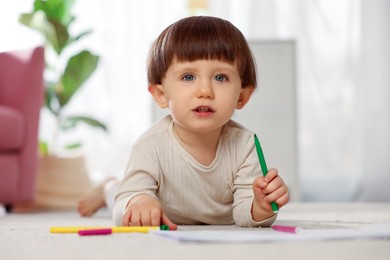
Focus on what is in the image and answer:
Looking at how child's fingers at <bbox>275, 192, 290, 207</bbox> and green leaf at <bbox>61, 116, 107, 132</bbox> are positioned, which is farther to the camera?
green leaf at <bbox>61, 116, 107, 132</bbox>

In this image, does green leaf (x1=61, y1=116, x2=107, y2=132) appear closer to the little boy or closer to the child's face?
the little boy

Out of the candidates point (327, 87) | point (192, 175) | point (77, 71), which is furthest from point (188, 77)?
point (327, 87)

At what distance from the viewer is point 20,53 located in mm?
2443

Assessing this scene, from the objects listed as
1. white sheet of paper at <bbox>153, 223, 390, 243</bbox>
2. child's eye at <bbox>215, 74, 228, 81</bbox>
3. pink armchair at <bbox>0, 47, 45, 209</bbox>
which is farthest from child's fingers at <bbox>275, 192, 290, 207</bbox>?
pink armchair at <bbox>0, 47, 45, 209</bbox>

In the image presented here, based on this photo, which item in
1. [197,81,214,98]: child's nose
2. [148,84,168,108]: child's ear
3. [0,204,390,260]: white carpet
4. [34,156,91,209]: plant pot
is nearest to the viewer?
[0,204,390,260]: white carpet

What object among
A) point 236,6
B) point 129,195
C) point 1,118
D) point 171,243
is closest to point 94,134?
point 236,6

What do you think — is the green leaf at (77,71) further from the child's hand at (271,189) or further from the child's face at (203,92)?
the child's hand at (271,189)

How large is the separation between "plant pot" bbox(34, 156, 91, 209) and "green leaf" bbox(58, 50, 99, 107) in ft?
0.83

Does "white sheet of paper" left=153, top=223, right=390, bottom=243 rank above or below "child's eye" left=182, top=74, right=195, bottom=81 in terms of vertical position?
below

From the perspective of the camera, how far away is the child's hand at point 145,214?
1.12 m

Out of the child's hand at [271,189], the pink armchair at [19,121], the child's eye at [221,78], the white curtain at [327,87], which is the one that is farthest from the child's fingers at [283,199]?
the white curtain at [327,87]

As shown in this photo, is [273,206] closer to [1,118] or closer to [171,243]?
[171,243]

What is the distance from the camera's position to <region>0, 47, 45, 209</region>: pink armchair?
2211mm

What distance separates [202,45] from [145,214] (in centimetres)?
32
